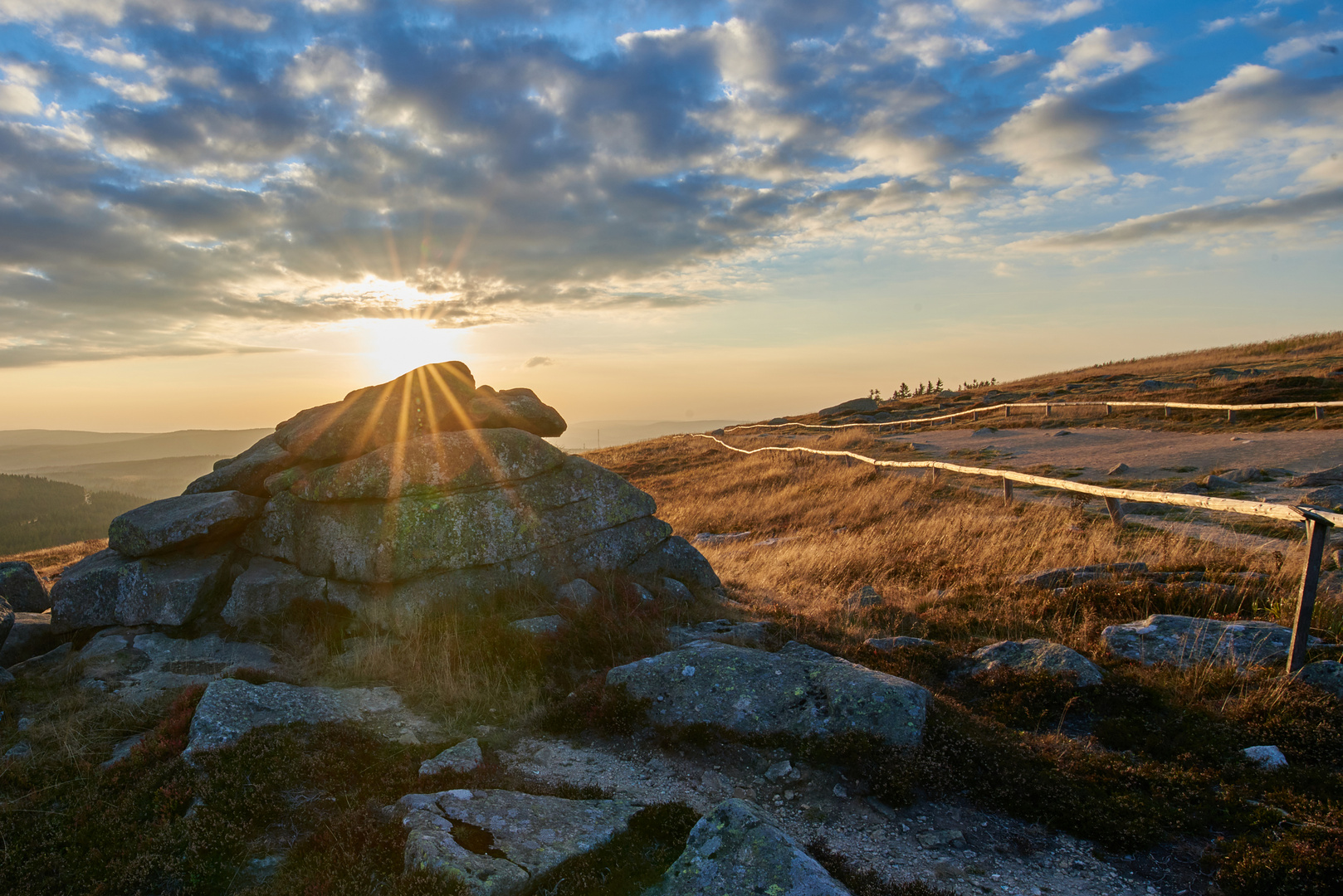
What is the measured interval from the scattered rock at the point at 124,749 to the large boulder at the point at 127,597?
12.6 ft

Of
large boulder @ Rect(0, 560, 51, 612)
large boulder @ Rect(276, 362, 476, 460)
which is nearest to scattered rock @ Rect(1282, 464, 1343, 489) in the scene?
large boulder @ Rect(276, 362, 476, 460)

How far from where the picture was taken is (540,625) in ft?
33.4

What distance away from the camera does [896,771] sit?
6.36m

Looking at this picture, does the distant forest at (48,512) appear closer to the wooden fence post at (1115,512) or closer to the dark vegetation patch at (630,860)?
the dark vegetation patch at (630,860)

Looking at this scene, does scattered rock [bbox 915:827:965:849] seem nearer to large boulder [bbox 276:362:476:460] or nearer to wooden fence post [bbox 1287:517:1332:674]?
wooden fence post [bbox 1287:517:1332:674]

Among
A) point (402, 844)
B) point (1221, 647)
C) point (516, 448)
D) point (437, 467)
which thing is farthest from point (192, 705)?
point (1221, 647)

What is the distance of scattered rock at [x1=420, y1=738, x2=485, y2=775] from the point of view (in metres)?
6.79

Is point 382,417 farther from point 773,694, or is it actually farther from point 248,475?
point 773,694

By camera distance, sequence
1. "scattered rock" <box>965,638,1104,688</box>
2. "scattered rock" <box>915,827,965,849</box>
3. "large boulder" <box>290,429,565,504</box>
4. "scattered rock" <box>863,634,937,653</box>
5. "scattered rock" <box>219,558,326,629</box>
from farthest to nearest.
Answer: "large boulder" <box>290,429,565,504</box>
"scattered rock" <box>219,558,326,629</box>
"scattered rock" <box>863,634,937,653</box>
"scattered rock" <box>965,638,1104,688</box>
"scattered rock" <box>915,827,965,849</box>

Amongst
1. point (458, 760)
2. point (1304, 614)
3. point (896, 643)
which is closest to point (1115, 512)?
point (1304, 614)

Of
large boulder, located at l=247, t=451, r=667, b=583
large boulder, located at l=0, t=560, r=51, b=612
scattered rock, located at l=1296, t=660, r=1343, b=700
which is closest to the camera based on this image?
scattered rock, located at l=1296, t=660, r=1343, b=700

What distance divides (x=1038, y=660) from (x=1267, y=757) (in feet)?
7.15

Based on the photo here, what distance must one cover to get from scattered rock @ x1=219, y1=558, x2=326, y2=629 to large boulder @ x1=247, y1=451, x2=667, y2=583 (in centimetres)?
30

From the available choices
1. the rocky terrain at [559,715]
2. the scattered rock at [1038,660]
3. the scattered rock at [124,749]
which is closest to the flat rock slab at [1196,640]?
the rocky terrain at [559,715]
